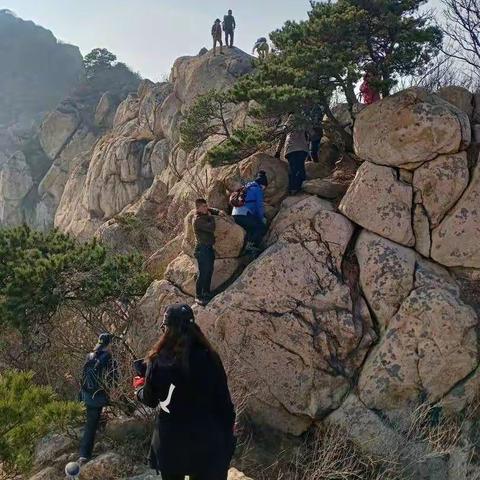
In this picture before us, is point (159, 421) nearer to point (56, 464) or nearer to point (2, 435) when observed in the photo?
point (2, 435)

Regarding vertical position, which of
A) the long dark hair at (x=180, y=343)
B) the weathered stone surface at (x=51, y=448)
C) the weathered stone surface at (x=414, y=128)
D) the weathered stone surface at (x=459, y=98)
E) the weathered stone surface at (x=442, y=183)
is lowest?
the weathered stone surface at (x=51, y=448)

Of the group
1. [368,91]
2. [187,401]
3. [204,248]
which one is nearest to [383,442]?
[204,248]

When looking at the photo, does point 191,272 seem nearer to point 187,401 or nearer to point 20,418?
point 20,418

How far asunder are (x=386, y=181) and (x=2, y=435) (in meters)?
7.24

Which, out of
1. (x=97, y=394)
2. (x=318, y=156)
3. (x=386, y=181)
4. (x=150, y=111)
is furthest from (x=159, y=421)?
(x=150, y=111)

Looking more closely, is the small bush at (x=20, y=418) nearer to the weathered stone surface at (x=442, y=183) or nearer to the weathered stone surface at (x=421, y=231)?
the weathered stone surface at (x=421, y=231)

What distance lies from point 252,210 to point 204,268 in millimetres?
1441

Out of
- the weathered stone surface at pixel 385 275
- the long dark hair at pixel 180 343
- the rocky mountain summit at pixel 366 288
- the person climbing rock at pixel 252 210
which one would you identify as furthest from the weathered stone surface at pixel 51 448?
the weathered stone surface at pixel 385 275

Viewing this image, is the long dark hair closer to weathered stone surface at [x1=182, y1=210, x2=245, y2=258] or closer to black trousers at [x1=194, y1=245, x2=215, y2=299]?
black trousers at [x1=194, y1=245, x2=215, y2=299]

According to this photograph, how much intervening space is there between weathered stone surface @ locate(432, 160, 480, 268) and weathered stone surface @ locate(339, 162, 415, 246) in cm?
51

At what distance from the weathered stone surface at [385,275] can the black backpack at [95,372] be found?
4659 millimetres

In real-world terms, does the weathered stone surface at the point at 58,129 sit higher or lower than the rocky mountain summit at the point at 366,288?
higher

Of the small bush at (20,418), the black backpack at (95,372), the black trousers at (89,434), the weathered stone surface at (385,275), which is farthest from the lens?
the weathered stone surface at (385,275)

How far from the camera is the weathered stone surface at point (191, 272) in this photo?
9.01 metres
